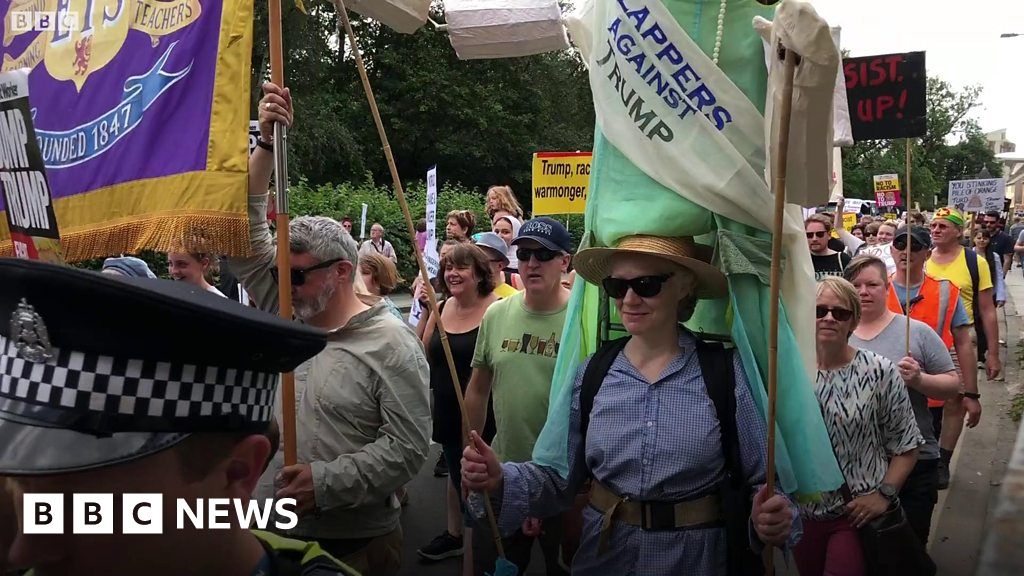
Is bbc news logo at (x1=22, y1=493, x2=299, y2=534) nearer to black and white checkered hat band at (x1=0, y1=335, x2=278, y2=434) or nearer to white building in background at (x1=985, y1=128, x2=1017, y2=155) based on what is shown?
black and white checkered hat band at (x1=0, y1=335, x2=278, y2=434)

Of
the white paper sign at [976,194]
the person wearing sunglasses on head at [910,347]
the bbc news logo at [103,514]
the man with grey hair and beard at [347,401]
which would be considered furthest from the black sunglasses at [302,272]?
the white paper sign at [976,194]

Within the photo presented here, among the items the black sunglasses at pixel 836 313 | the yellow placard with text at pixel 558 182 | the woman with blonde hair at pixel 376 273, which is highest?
the yellow placard with text at pixel 558 182

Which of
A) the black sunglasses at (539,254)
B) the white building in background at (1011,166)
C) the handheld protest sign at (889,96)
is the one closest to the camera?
the black sunglasses at (539,254)

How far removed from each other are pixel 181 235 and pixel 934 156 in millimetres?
68249

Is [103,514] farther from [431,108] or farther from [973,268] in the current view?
[431,108]

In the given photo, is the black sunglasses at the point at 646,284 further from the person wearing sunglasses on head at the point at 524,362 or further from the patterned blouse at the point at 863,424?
the person wearing sunglasses on head at the point at 524,362

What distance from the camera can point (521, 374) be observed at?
404 cm

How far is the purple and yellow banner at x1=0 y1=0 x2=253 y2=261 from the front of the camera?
9.08 ft

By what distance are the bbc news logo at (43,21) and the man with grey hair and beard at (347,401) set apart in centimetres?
86

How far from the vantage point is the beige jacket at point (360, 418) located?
9.55 feet

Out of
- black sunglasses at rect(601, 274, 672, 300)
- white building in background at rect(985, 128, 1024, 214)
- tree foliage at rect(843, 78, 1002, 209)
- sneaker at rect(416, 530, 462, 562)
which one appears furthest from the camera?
white building in background at rect(985, 128, 1024, 214)

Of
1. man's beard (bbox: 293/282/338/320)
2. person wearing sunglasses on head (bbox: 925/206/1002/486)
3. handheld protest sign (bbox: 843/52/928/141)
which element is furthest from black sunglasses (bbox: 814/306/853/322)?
person wearing sunglasses on head (bbox: 925/206/1002/486)

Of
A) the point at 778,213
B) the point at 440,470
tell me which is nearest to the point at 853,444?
the point at 778,213

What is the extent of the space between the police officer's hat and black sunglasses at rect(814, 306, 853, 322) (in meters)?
2.62
